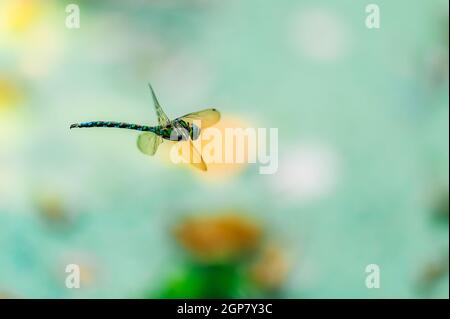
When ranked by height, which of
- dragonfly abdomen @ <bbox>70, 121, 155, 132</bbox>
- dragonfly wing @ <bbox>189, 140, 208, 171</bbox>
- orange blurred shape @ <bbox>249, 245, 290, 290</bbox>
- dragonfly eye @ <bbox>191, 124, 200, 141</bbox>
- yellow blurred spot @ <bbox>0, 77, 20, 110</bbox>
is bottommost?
orange blurred shape @ <bbox>249, 245, 290, 290</bbox>

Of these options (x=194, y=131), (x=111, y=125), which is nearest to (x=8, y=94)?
(x=111, y=125)

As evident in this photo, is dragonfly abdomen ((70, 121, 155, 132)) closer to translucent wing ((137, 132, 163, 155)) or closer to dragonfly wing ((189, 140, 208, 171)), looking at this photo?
translucent wing ((137, 132, 163, 155))

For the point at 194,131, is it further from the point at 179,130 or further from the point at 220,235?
the point at 220,235

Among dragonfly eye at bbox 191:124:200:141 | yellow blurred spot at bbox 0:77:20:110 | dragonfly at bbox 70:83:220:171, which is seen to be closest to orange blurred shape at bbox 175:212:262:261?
dragonfly at bbox 70:83:220:171

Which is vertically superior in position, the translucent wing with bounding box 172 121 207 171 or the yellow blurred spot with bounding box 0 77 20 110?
the yellow blurred spot with bounding box 0 77 20 110

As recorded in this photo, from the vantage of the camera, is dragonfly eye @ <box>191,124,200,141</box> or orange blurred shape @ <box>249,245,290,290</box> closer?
dragonfly eye @ <box>191,124,200,141</box>

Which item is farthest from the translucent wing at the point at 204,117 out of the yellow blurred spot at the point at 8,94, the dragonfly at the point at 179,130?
the yellow blurred spot at the point at 8,94

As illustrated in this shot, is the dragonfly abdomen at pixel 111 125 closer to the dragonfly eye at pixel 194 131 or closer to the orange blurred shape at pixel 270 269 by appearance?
the dragonfly eye at pixel 194 131
